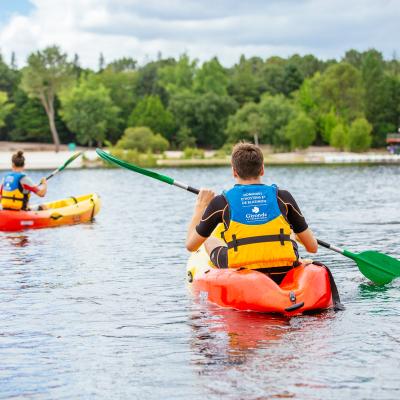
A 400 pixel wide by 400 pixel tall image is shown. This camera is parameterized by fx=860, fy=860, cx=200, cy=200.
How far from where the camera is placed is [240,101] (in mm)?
86688

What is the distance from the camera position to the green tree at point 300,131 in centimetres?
7281

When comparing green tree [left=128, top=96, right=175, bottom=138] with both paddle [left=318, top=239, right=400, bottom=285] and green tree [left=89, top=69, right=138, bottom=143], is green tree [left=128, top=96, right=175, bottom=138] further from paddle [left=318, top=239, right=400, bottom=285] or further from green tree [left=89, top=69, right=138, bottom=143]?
paddle [left=318, top=239, right=400, bottom=285]

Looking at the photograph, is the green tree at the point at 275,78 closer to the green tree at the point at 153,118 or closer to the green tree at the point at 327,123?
the green tree at the point at 327,123

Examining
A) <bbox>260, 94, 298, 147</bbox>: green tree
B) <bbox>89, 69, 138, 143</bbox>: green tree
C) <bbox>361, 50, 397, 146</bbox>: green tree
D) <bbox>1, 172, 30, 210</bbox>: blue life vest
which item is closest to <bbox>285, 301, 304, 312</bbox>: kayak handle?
<bbox>1, 172, 30, 210</bbox>: blue life vest

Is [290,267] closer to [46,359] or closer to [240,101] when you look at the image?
[46,359]

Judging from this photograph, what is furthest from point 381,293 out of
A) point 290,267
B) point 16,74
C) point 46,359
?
point 16,74

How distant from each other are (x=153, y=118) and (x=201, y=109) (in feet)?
15.4

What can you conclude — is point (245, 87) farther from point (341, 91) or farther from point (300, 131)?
point (300, 131)

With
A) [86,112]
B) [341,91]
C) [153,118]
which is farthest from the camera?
[341,91]

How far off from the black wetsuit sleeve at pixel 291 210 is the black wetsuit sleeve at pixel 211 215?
1.57ft

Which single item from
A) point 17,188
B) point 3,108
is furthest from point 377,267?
point 3,108

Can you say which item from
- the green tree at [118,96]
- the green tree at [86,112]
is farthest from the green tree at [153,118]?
the green tree at [86,112]

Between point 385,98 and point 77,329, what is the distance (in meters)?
76.8

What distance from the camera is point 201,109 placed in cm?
7906
